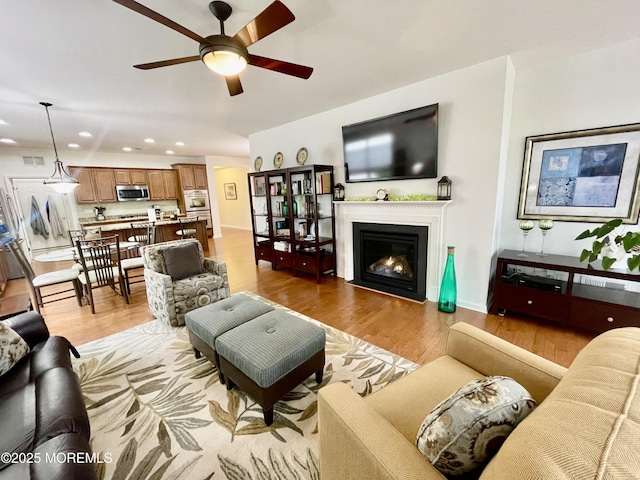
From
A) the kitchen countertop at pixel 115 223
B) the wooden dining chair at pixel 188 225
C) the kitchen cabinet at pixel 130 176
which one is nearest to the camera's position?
the kitchen countertop at pixel 115 223

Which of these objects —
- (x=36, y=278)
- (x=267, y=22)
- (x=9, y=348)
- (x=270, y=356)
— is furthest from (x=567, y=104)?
(x=36, y=278)

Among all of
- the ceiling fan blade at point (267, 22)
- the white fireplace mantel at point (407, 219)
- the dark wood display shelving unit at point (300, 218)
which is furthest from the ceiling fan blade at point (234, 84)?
the white fireplace mantel at point (407, 219)

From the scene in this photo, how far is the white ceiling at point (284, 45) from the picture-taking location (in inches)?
69.0

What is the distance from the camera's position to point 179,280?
117 inches

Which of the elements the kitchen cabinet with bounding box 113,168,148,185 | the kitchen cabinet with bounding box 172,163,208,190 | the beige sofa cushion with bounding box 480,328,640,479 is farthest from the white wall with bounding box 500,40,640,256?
the kitchen cabinet with bounding box 113,168,148,185

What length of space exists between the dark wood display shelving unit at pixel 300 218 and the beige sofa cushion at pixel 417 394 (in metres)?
2.74

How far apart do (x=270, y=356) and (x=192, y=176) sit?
799 centimetres

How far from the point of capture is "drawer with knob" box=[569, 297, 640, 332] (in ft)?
7.07

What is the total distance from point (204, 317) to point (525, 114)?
3.74 meters

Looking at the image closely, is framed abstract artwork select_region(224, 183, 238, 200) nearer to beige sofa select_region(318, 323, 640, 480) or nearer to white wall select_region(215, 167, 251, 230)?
white wall select_region(215, 167, 251, 230)

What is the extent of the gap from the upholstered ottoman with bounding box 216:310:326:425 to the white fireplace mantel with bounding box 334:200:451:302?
6.48 ft

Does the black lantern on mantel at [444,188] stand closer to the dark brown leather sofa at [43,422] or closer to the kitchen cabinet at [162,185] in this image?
the dark brown leather sofa at [43,422]

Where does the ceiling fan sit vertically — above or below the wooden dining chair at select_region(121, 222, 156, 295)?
above

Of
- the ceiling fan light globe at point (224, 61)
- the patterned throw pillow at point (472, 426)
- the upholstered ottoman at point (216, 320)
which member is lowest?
the upholstered ottoman at point (216, 320)
